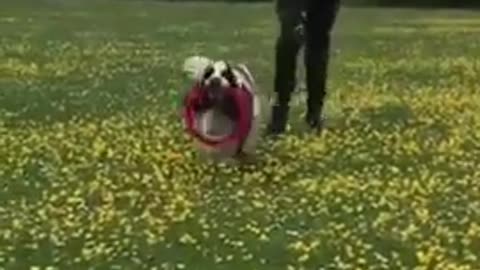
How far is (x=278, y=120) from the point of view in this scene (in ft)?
43.9

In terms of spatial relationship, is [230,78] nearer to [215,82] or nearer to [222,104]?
[215,82]

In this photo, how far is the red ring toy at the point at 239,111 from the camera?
1162 cm

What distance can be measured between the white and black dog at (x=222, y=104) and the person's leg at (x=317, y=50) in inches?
56.3

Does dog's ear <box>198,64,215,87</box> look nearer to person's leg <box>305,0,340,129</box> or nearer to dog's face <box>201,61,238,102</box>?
dog's face <box>201,61,238,102</box>

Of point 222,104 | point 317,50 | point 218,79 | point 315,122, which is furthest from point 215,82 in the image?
point 315,122

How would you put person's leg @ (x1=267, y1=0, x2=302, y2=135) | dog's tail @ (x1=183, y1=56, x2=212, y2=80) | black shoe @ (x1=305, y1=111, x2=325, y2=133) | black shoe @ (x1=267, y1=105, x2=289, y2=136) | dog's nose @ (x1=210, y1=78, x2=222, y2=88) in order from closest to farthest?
dog's nose @ (x1=210, y1=78, x2=222, y2=88)
dog's tail @ (x1=183, y1=56, x2=212, y2=80)
person's leg @ (x1=267, y1=0, x2=302, y2=135)
black shoe @ (x1=267, y1=105, x2=289, y2=136)
black shoe @ (x1=305, y1=111, x2=325, y2=133)

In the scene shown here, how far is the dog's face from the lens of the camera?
1159 centimetres

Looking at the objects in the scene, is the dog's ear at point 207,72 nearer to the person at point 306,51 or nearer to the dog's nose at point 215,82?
the dog's nose at point 215,82

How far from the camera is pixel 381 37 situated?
32.0 metres

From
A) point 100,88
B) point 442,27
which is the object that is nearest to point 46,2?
point 442,27

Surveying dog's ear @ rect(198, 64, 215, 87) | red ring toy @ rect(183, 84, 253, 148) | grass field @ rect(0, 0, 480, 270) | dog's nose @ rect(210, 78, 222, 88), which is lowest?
grass field @ rect(0, 0, 480, 270)

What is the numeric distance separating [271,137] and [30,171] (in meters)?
2.46

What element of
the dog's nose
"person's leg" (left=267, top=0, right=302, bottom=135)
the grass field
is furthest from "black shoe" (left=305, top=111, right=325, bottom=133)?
the dog's nose

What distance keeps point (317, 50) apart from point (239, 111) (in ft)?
7.05
